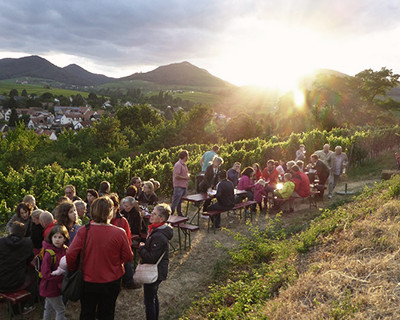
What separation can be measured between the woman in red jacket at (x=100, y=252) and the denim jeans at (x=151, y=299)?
823 millimetres

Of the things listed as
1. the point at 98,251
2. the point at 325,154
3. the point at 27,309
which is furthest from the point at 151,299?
the point at 325,154

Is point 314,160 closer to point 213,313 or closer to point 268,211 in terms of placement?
point 268,211

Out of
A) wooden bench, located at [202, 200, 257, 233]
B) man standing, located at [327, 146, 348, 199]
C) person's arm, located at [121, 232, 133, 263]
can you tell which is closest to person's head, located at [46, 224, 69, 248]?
person's arm, located at [121, 232, 133, 263]


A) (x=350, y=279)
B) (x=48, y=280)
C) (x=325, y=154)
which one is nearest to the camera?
(x=48, y=280)

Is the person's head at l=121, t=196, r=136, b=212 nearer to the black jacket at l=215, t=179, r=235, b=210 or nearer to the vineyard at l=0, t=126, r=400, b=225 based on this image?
the black jacket at l=215, t=179, r=235, b=210

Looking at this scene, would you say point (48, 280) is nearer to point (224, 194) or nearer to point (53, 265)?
point (53, 265)

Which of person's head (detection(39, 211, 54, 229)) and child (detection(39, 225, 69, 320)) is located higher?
person's head (detection(39, 211, 54, 229))

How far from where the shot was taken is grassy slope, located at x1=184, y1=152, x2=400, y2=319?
428cm

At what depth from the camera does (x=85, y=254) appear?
403cm

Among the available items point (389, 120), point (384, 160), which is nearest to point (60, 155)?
point (384, 160)

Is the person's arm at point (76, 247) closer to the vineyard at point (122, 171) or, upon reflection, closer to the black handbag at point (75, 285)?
the black handbag at point (75, 285)

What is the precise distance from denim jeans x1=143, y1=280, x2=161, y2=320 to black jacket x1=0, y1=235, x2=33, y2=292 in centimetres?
187

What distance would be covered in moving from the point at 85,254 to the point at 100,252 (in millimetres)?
184

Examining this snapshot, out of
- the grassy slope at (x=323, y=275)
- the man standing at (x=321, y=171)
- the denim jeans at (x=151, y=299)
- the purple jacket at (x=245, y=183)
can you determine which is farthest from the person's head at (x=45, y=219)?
the man standing at (x=321, y=171)
